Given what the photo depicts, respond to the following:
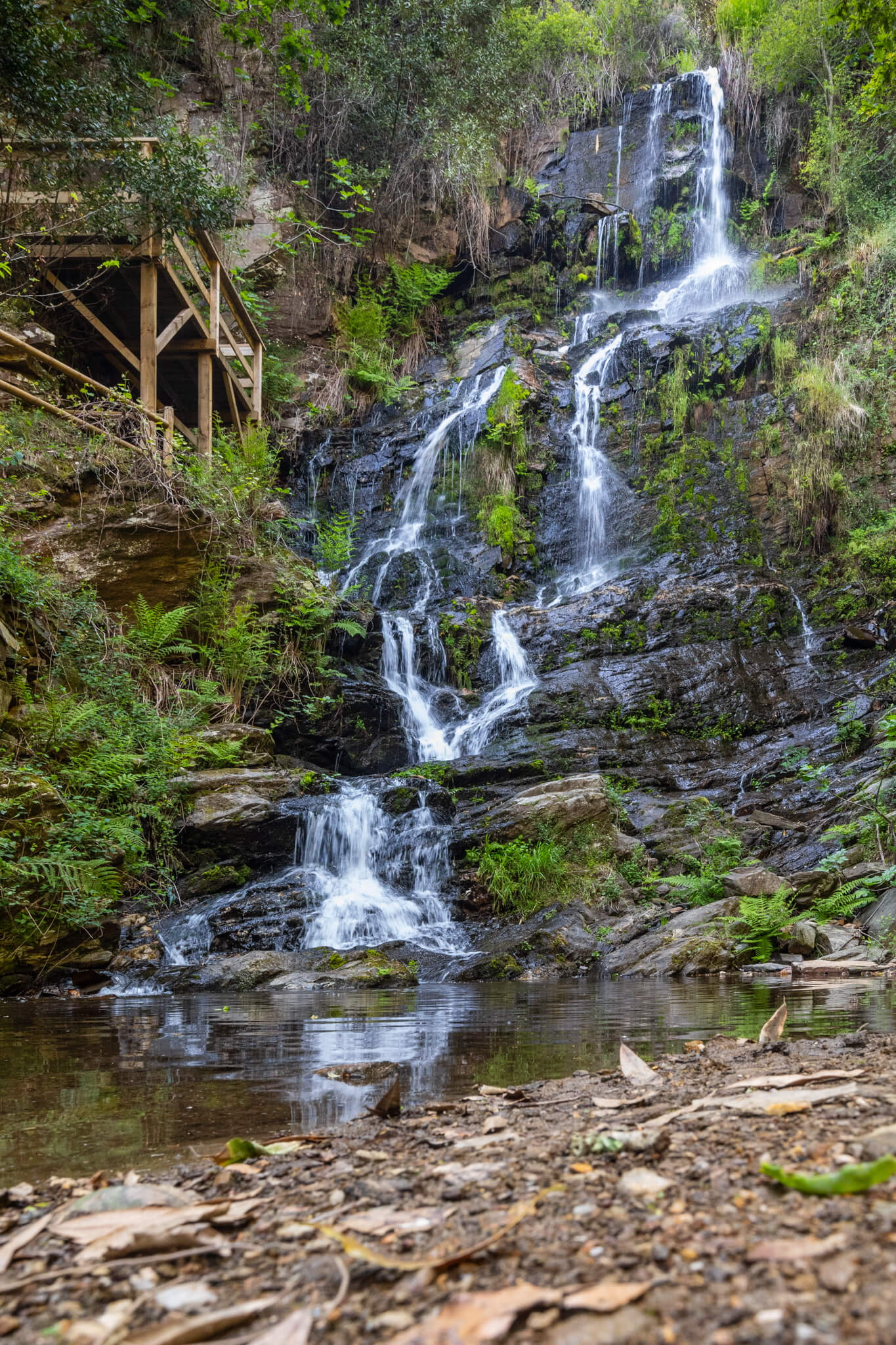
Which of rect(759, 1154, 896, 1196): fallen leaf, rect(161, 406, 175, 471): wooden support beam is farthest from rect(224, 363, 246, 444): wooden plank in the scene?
rect(759, 1154, 896, 1196): fallen leaf

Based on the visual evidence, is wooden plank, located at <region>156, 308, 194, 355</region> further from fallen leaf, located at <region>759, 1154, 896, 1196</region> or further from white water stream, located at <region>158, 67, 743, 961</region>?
fallen leaf, located at <region>759, 1154, 896, 1196</region>

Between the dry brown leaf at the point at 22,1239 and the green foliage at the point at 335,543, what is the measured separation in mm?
13572

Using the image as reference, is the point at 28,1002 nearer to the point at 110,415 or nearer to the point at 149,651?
the point at 149,651

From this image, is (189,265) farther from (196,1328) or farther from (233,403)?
(196,1328)

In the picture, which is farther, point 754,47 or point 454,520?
point 754,47

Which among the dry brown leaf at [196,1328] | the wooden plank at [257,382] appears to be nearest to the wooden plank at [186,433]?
the wooden plank at [257,382]

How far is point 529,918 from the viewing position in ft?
27.3

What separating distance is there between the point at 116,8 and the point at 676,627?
12416 millimetres

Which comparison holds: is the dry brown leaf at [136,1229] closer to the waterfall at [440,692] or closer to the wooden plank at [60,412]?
the wooden plank at [60,412]

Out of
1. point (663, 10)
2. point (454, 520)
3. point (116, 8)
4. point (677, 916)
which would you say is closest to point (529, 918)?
point (677, 916)

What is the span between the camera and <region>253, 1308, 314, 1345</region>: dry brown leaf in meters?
0.85

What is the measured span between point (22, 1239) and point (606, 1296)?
948 millimetres

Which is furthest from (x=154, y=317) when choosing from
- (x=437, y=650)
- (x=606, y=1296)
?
(x=606, y=1296)

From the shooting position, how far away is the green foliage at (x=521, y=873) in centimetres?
849
